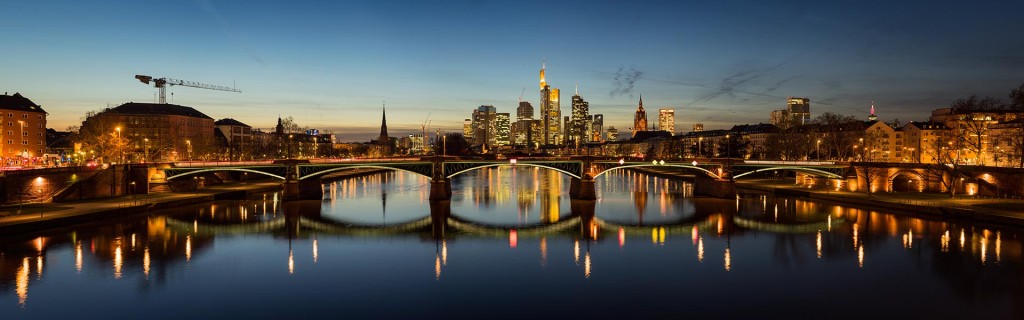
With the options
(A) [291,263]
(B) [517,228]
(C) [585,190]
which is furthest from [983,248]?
(A) [291,263]

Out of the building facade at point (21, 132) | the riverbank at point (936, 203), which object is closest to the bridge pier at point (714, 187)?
the riverbank at point (936, 203)

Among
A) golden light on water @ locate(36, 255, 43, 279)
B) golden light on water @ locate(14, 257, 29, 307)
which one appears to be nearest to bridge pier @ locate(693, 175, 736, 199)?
golden light on water @ locate(36, 255, 43, 279)

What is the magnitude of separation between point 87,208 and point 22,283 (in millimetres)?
29886

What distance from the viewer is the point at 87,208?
209 feet

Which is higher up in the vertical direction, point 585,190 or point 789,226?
point 585,190

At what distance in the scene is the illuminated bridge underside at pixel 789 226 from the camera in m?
59.3

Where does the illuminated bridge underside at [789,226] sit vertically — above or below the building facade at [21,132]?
below

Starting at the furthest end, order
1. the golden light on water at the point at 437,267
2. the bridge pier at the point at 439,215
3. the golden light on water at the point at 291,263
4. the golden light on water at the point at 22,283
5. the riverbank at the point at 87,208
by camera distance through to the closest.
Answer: the bridge pier at the point at 439,215 → the riverbank at the point at 87,208 → the golden light on water at the point at 291,263 → the golden light on water at the point at 437,267 → the golden light on water at the point at 22,283

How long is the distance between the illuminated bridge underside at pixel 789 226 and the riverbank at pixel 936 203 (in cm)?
930

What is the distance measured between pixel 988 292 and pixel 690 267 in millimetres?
16498

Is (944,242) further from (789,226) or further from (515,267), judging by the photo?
(515,267)

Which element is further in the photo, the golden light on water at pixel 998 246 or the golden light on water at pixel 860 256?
the golden light on water at pixel 860 256

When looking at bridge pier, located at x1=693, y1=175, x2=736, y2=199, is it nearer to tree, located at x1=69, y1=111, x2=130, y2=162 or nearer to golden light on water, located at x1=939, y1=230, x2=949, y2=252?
golden light on water, located at x1=939, y1=230, x2=949, y2=252

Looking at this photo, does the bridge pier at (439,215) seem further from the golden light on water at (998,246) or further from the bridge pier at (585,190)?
the golden light on water at (998,246)
